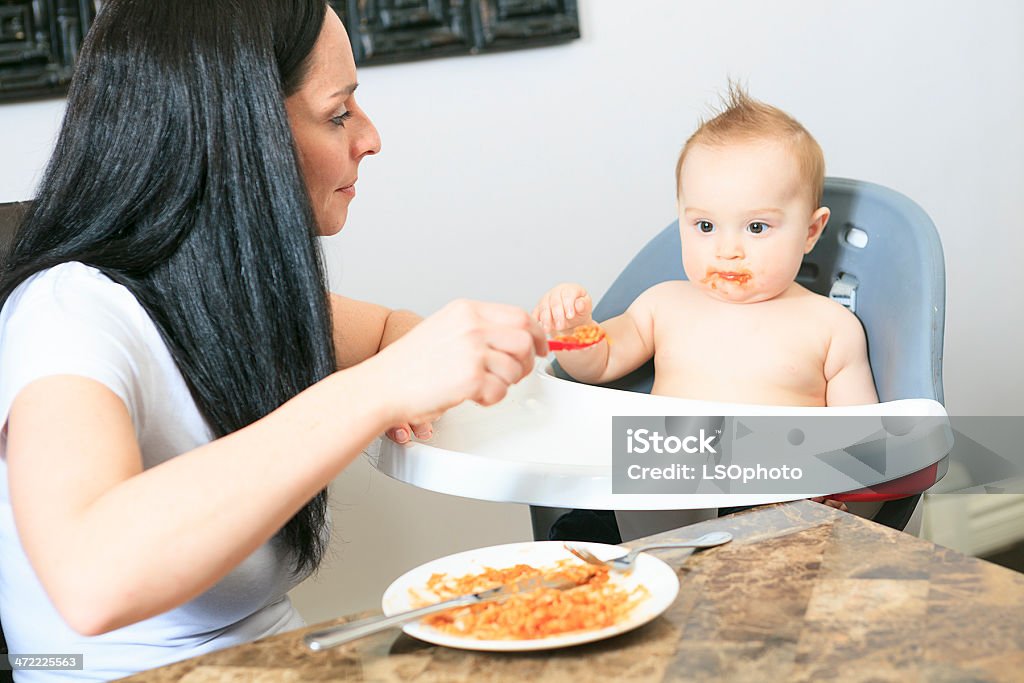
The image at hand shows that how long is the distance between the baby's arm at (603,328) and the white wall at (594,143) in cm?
54

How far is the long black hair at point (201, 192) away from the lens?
87 centimetres

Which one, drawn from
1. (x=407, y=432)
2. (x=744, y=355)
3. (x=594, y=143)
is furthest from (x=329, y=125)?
(x=594, y=143)

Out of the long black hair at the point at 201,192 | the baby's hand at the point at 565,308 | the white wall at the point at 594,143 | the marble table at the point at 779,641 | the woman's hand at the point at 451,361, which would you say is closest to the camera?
the marble table at the point at 779,641

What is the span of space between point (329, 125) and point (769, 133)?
0.65 m

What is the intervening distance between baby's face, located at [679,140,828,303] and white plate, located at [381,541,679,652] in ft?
2.32

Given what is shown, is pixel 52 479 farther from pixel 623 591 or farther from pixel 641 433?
pixel 641 433

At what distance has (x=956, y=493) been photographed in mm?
2217

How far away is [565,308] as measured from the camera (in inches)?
52.5

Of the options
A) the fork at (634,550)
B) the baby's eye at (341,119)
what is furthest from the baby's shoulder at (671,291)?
the fork at (634,550)

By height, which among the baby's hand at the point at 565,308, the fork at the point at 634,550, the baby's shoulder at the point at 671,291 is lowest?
the fork at the point at 634,550

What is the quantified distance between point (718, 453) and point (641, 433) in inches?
4.9

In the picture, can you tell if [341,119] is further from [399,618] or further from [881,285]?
[881,285]

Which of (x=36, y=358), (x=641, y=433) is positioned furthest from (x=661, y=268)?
(x=36, y=358)

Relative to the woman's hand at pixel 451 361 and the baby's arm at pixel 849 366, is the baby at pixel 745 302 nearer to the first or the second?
the baby's arm at pixel 849 366
